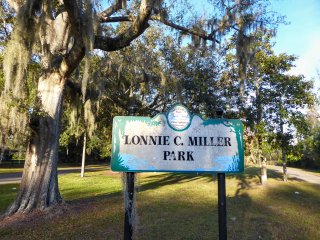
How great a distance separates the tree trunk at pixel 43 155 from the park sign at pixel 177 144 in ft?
14.3

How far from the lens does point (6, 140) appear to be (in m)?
7.10

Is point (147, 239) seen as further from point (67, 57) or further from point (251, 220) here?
point (67, 57)

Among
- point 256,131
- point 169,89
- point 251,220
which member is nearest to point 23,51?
point 251,220

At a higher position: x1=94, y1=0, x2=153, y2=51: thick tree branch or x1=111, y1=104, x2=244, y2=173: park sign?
x1=94, y1=0, x2=153, y2=51: thick tree branch

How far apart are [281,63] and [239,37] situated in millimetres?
6780

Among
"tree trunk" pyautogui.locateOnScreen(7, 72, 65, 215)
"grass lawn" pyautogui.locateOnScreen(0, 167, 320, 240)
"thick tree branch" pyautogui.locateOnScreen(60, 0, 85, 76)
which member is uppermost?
"thick tree branch" pyautogui.locateOnScreen(60, 0, 85, 76)

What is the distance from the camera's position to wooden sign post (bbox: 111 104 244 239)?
3.70 m

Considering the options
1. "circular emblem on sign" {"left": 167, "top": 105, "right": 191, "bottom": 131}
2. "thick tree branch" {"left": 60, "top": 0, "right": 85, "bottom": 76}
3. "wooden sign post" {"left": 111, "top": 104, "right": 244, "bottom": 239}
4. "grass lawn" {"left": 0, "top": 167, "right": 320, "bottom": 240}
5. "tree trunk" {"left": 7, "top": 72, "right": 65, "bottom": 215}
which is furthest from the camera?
"tree trunk" {"left": 7, "top": 72, "right": 65, "bottom": 215}

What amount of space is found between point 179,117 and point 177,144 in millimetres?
337

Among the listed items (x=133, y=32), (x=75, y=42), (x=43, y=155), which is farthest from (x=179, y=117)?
(x=43, y=155)

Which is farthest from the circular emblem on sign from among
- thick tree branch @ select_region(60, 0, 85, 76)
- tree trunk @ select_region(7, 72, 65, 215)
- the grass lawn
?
tree trunk @ select_region(7, 72, 65, 215)

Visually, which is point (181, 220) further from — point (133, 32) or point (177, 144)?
point (133, 32)

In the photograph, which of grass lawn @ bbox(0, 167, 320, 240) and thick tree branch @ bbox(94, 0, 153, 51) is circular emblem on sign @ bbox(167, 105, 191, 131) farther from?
thick tree branch @ bbox(94, 0, 153, 51)

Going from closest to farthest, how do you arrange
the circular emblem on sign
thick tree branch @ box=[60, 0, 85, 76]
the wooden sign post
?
the wooden sign post → the circular emblem on sign → thick tree branch @ box=[60, 0, 85, 76]
